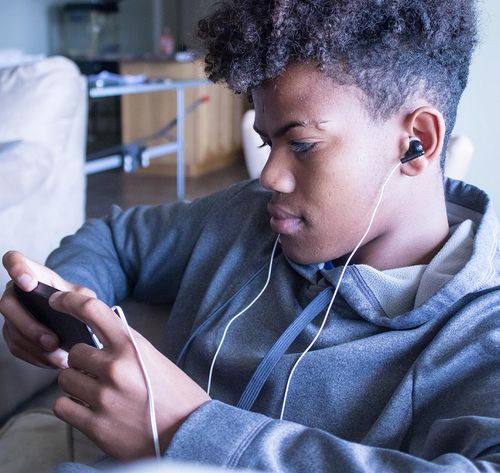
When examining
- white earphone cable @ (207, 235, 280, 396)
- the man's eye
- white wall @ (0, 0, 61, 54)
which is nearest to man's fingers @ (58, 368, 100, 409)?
white earphone cable @ (207, 235, 280, 396)

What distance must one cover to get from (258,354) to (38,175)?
38.6 inches

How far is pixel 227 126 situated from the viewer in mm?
5602

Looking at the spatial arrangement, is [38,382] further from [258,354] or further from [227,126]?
[227,126]

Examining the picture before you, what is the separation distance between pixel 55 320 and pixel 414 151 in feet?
1.52

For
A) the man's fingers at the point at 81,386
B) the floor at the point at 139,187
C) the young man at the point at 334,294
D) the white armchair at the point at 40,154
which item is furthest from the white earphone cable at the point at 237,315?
the floor at the point at 139,187

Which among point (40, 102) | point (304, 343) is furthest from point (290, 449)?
point (40, 102)

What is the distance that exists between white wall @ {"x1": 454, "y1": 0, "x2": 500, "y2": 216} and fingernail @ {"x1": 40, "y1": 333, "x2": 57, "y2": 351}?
1037mm

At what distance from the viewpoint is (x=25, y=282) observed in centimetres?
82

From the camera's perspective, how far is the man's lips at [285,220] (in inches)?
33.2

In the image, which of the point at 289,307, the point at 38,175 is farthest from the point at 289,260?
the point at 38,175

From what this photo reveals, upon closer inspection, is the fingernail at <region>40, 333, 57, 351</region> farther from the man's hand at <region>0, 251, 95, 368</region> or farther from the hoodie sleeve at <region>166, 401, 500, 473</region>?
the hoodie sleeve at <region>166, 401, 500, 473</region>

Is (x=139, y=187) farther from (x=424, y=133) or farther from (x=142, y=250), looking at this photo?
(x=424, y=133)

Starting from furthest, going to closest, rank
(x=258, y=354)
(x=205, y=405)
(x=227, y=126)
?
(x=227, y=126)
(x=258, y=354)
(x=205, y=405)

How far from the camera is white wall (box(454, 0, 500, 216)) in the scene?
61.5 inches
